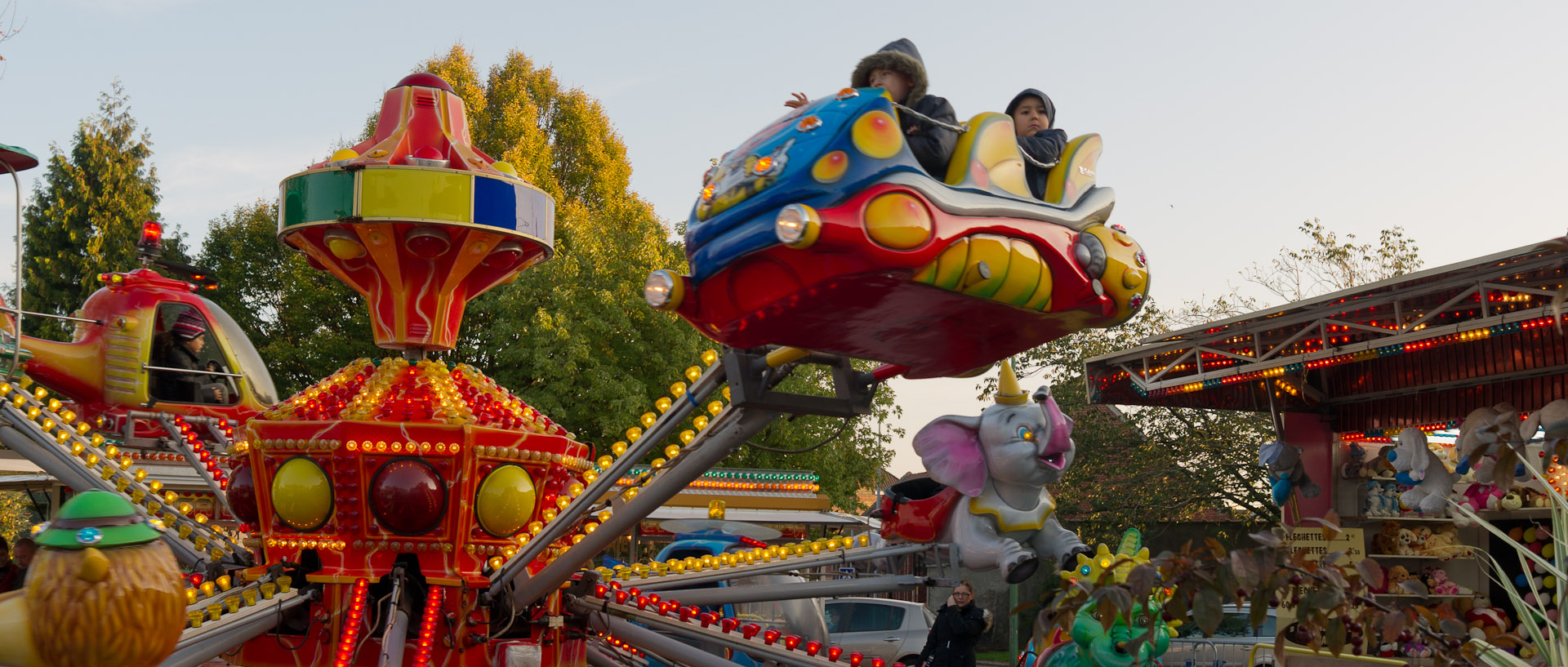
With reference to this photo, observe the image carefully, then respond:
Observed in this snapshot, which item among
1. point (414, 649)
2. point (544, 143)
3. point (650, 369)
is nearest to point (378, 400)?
point (414, 649)

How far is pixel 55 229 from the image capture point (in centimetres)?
2772

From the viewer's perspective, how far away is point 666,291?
454 cm

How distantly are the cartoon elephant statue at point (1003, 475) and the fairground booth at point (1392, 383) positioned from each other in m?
3.98

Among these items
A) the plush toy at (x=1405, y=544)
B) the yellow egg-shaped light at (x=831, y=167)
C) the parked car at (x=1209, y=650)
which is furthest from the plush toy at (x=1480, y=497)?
the yellow egg-shaped light at (x=831, y=167)

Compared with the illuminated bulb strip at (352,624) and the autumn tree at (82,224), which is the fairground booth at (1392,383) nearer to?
the illuminated bulb strip at (352,624)

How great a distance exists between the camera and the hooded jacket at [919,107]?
14.0 feet

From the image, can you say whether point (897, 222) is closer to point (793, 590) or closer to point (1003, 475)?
point (1003, 475)

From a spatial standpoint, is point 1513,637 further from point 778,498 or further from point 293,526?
point 778,498

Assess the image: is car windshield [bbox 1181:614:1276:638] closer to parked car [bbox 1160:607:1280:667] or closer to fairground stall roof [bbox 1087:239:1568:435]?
parked car [bbox 1160:607:1280:667]

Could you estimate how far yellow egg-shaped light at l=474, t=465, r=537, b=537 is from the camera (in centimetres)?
695

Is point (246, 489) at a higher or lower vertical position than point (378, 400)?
lower

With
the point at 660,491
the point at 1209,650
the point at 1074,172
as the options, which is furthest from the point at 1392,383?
the point at 1074,172

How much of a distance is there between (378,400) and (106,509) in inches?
174

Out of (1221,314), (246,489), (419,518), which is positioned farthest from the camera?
(1221,314)
